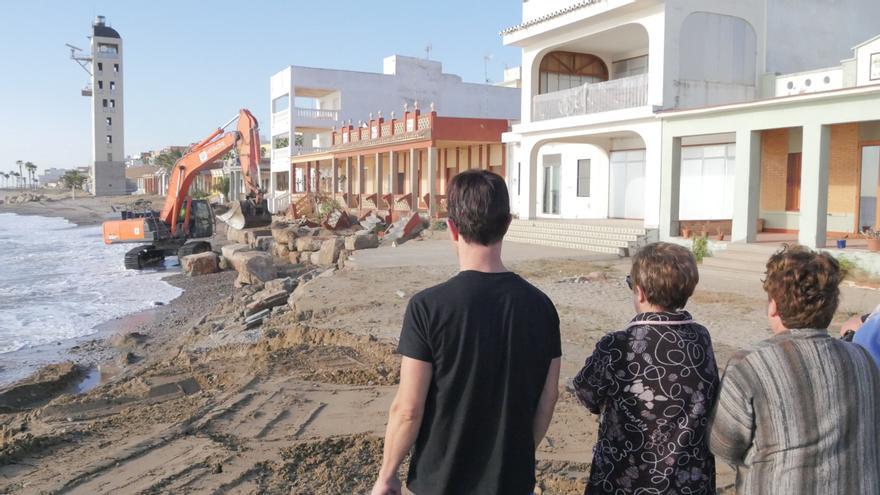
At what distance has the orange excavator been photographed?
20266 millimetres

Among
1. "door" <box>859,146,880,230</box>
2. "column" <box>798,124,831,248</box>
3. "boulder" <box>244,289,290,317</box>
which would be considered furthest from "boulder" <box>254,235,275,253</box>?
"door" <box>859,146,880,230</box>

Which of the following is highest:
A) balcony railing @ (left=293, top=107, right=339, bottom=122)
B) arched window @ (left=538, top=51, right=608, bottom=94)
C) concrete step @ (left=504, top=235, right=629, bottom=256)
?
balcony railing @ (left=293, top=107, right=339, bottom=122)

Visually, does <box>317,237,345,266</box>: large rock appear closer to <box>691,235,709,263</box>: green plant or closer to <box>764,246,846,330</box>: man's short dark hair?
<box>691,235,709,263</box>: green plant

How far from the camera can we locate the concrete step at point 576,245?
17.0 meters

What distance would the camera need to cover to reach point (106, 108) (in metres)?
86.3

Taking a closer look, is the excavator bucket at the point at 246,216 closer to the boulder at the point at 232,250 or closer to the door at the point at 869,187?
the boulder at the point at 232,250

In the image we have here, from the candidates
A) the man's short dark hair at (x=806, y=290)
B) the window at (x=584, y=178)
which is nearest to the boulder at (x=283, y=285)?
the window at (x=584, y=178)

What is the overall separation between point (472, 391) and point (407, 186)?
32.6m

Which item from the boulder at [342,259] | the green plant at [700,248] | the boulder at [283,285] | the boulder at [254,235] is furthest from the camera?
the boulder at [254,235]

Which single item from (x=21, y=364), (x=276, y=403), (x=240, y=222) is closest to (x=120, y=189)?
(x=240, y=222)

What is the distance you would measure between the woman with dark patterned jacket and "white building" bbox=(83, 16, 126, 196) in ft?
306

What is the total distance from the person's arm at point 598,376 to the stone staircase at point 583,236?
14338 mm

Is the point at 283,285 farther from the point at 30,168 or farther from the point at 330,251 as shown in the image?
the point at 30,168

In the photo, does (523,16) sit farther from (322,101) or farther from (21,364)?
(322,101)
